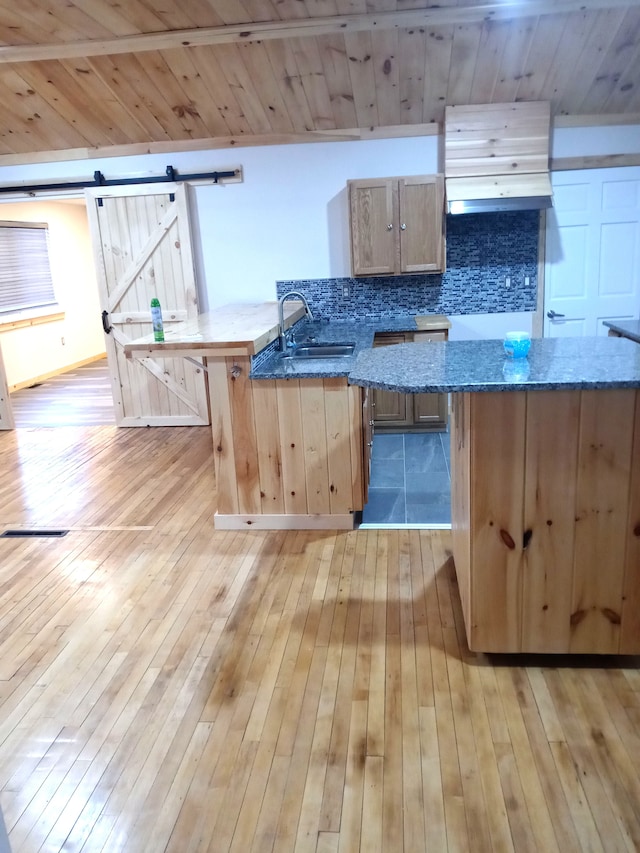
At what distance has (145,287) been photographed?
551 centimetres

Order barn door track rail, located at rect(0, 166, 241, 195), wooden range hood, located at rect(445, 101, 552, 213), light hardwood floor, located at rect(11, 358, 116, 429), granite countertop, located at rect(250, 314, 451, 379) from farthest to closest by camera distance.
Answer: light hardwood floor, located at rect(11, 358, 116, 429)
barn door track rail, located at rect(0, 166, 241, 195)
wooden range hood, located at rect(445, 101, 552, 213)
granite countertop, located at rect(250, 314, 451, 379)

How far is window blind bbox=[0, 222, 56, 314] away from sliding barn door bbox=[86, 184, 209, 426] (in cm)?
261

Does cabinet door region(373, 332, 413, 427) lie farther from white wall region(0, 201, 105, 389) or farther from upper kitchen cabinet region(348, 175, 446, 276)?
white wall region(0, 201, 105, 389)

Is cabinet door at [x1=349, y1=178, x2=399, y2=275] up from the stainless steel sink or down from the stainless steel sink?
up

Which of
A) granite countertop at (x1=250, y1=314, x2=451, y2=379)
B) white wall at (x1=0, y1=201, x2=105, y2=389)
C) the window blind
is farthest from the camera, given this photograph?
white wall at (x1=0, y1=201, x2=105, y2=389)

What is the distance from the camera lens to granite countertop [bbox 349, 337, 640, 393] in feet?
6.37

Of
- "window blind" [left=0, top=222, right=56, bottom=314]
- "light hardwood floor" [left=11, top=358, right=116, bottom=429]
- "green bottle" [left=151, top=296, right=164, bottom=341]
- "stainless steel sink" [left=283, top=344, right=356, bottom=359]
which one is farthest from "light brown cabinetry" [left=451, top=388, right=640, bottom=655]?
"window blind" [left=0, top=222, right=56, bottom=314]

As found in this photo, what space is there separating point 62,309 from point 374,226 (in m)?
5.44

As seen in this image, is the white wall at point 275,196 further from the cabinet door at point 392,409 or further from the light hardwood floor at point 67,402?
the light hardwood floor at point 67,402

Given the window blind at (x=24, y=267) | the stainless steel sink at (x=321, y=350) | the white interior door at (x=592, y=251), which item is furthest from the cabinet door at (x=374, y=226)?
the window blind at (x=24, y=267)

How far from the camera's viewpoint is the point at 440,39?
396 cm

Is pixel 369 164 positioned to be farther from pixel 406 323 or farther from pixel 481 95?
pixel 406 323

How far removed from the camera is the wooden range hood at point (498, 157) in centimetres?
461

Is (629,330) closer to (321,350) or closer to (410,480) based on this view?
(410,480)
